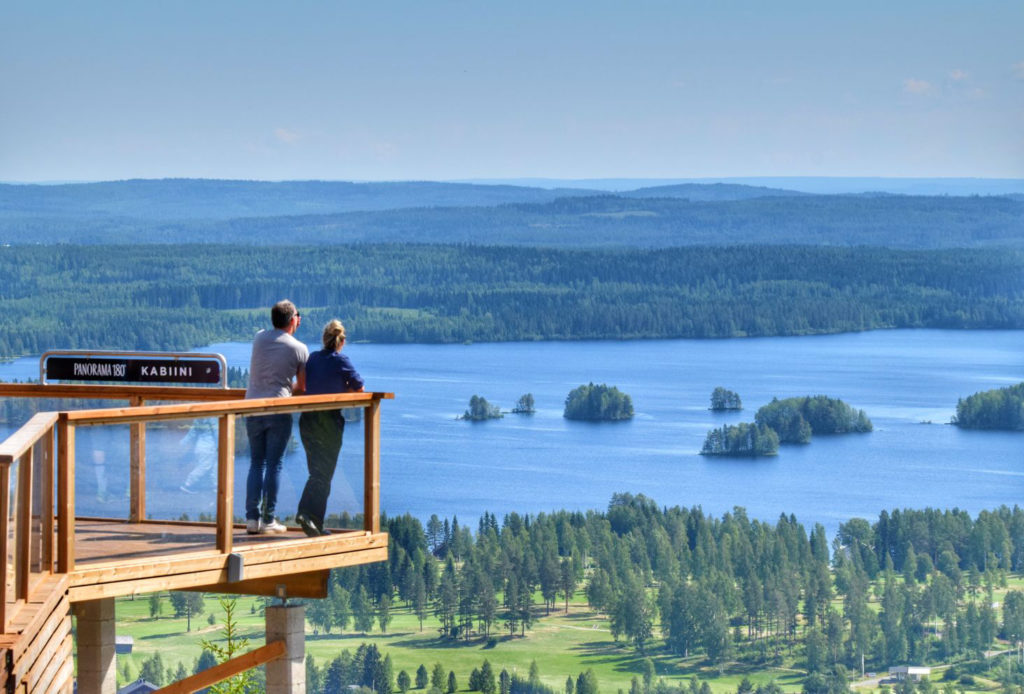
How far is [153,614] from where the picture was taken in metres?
75.0

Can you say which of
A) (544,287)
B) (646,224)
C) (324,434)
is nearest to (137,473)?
(324,434)

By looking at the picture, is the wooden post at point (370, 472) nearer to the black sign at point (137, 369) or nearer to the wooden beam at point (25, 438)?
the black sign at point (137, 369)

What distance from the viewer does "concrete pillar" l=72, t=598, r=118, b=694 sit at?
18.8 feet

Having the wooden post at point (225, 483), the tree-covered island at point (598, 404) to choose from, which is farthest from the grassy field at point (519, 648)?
the wooden post at point (225, 483)

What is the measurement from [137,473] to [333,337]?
887 millimetres

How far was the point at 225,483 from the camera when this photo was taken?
516 centimetres

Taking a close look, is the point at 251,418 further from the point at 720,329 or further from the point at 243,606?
the point at 720,329

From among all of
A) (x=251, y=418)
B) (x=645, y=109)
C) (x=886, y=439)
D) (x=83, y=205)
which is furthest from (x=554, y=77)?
(x=251, y=418)

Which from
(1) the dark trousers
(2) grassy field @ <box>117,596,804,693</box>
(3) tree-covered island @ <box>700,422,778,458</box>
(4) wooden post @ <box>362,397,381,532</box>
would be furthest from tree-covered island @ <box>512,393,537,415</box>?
(1) the dark trousers

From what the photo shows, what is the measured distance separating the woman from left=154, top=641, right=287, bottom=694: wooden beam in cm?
40

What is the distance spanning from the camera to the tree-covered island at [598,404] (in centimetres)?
12225

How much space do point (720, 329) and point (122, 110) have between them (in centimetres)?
6718

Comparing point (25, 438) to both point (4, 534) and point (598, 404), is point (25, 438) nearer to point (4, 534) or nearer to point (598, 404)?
point (4, 534)

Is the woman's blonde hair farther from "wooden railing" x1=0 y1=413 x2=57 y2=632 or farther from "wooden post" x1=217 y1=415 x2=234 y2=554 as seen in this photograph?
"wooden railing" x1=0 y1=413 x2=57 y2=632
